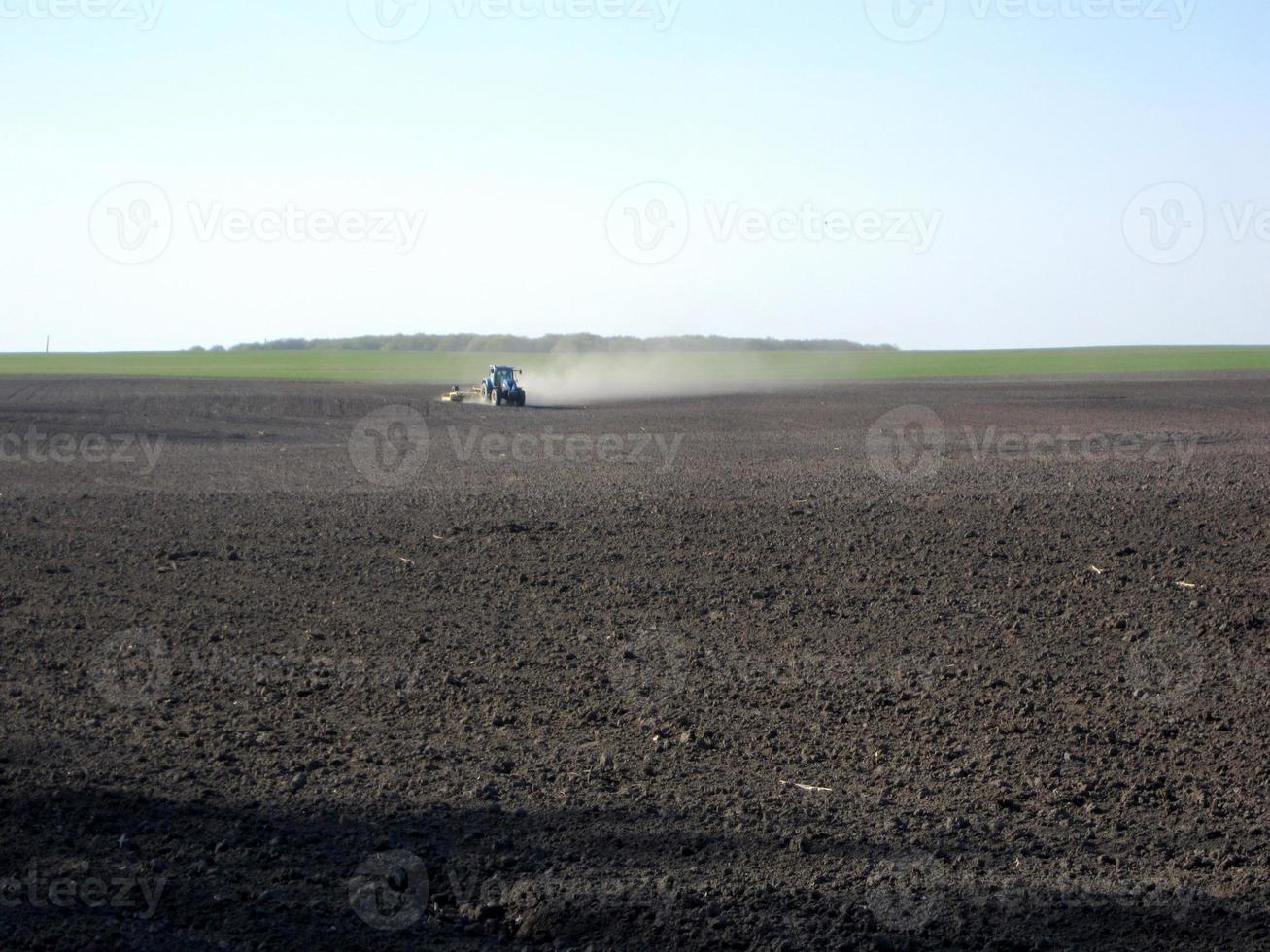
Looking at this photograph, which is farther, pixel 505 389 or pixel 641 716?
pixel 505 389

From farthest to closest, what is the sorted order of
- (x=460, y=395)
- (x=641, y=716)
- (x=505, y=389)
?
1. (x=460, y=395)
2. (x=505, y=389)
3. (x=641, y=716)

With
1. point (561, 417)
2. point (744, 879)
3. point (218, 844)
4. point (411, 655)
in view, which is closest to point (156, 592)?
point (411, 655)

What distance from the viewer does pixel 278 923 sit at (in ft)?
15.9

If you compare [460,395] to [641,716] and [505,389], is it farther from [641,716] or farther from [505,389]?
[641,716]

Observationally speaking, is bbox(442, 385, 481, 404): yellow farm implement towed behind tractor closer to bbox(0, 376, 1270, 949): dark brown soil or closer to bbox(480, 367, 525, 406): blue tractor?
bbox(480, 367, 525, 406): blue tractor

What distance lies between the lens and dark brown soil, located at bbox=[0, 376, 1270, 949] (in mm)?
5094

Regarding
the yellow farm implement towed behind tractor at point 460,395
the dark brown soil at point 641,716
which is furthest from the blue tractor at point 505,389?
the dark brown soil at point 641,716

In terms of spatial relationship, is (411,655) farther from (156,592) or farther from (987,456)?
(987,456)

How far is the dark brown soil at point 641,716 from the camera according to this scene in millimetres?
5094

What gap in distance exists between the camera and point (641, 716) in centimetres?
774

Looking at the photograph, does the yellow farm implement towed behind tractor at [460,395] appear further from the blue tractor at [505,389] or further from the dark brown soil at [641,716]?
the dark brown soil at [641,716]

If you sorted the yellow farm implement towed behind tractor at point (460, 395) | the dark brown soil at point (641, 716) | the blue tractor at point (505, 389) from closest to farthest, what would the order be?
the dark brown soil at point (641, 716) → the blue tractor at point (505, 389) → the yellow farm implement towed behind tractor at point (460, 395)

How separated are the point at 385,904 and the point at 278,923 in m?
0.45

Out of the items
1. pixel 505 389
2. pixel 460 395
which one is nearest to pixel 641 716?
pixel 505 389
